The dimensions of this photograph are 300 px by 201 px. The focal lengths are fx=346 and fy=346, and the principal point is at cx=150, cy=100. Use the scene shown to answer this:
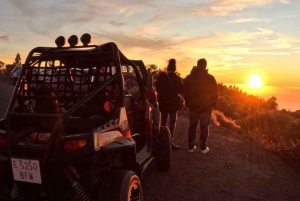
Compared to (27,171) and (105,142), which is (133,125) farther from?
(27,171)

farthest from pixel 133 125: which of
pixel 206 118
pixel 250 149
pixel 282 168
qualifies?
pixel 250 149

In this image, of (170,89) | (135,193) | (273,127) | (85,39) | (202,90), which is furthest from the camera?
(273,127)

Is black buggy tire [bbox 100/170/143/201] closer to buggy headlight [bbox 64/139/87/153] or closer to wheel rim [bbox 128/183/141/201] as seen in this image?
wheel rim [bbox 128/183/141/201]

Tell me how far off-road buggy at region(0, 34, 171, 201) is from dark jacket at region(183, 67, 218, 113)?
3100 mm

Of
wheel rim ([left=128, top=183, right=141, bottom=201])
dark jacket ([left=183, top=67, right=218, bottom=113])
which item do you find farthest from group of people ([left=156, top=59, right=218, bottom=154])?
wheel rim ([left=128, top=183, right=141, bottom=201])

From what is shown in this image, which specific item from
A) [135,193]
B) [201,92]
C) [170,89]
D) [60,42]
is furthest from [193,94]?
[135,193]

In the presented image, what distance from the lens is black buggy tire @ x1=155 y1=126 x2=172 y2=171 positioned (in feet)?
20.7

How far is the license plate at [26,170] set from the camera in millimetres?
3469

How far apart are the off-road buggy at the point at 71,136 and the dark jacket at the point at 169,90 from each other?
124 inches

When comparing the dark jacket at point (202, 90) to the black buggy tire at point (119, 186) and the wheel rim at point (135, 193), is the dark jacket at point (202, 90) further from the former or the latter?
the black buggy tire at point (119, 186)

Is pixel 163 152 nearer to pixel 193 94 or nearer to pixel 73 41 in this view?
pixel 193 94

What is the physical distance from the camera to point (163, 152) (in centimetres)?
633

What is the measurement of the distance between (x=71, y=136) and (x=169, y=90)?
4.79 metres

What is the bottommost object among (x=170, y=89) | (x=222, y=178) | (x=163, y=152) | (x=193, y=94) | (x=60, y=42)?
(x=222, y=178)
